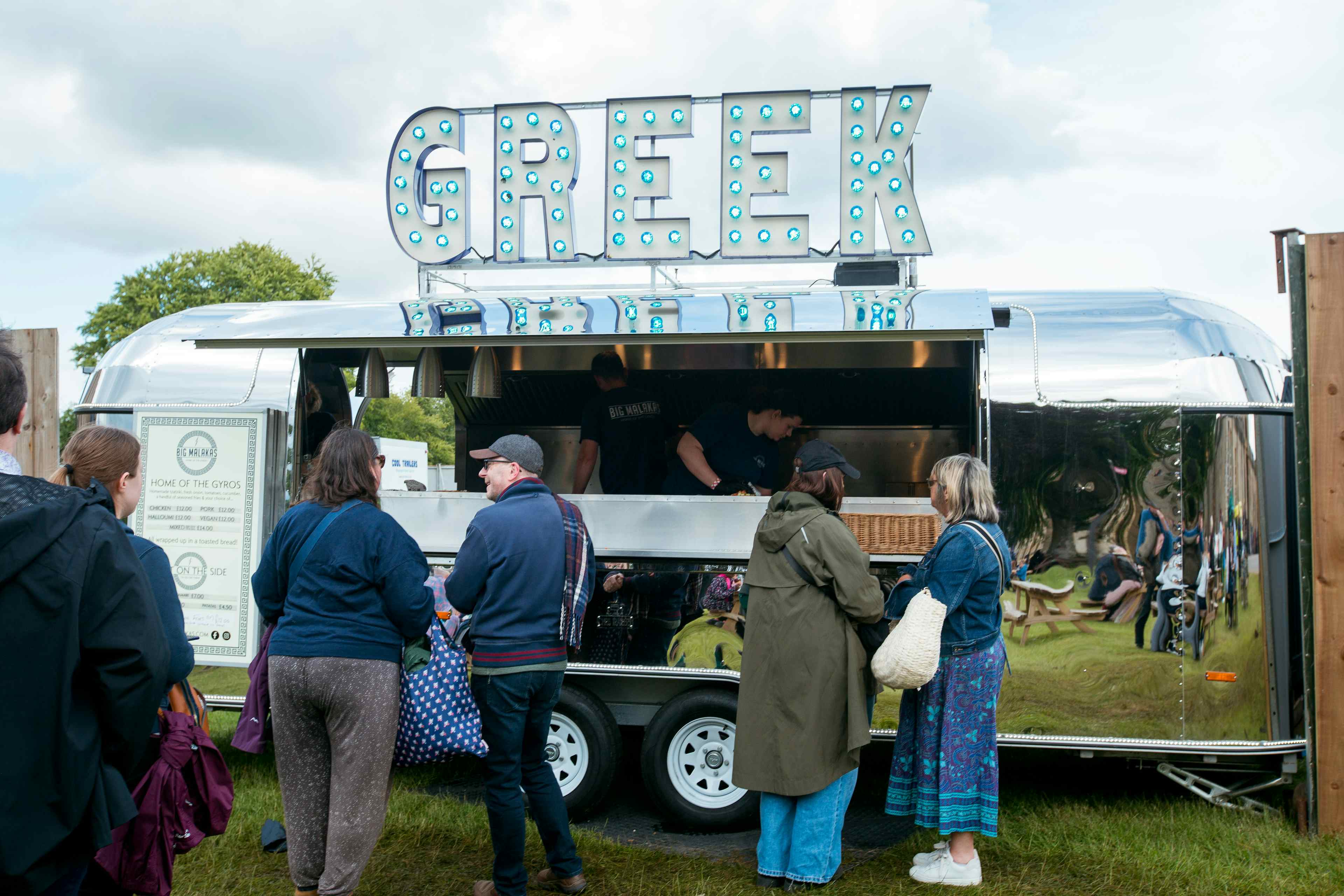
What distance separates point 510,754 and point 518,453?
108 centimetres

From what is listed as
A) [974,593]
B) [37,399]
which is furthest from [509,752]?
Result: [37,399]

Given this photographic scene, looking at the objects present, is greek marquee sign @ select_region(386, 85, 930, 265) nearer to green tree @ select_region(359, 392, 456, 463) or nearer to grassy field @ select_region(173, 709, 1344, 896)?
grassy field @ select_region(173, 709, 1344, 896)

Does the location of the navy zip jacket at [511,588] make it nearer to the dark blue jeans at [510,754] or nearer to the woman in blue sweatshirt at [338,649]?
the dark blue jeans at [510,754]

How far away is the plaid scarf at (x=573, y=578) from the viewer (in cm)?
366

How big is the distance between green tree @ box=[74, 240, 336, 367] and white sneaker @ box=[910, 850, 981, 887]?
2667 centimetres

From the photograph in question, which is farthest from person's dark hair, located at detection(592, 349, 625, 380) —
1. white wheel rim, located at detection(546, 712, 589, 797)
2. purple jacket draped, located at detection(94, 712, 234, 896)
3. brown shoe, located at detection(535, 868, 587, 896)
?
purple jacket draped, located at detection(94, 712, 234, 896)

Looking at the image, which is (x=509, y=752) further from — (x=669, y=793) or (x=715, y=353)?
(x=715, y=353)

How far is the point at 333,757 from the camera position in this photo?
129 inches

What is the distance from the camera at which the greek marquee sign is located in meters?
6.29

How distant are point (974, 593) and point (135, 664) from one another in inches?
112

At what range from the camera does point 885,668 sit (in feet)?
11.9

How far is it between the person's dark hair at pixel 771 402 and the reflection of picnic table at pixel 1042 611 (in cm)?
193

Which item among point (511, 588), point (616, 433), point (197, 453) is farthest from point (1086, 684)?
point (197, 453)

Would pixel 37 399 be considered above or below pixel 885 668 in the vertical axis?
above
